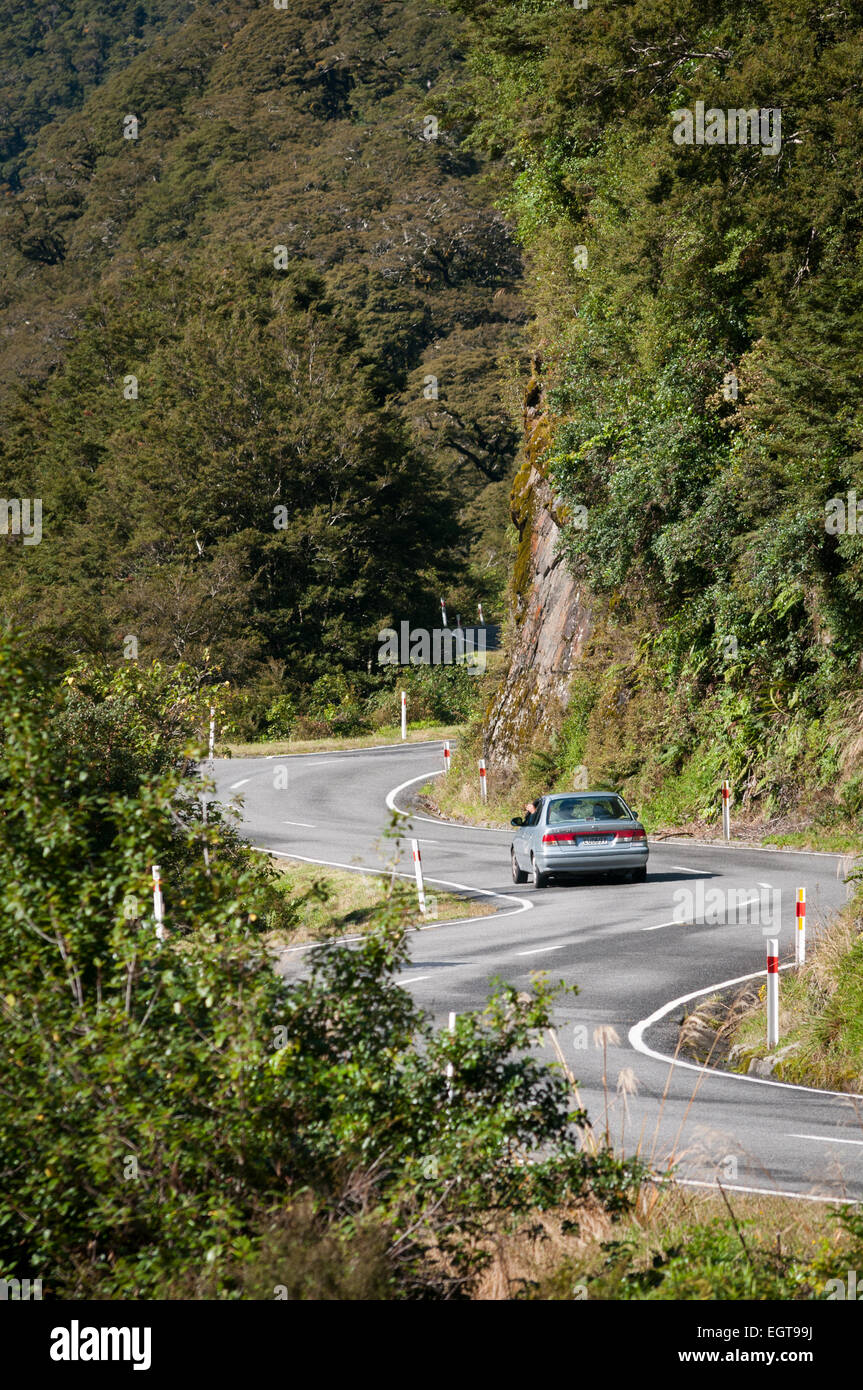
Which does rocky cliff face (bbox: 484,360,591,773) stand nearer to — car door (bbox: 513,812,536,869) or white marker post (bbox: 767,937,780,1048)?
car door (bbox: 513,812,536,869)

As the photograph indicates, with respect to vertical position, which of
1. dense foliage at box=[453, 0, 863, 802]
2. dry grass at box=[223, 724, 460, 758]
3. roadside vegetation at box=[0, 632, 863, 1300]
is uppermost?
dense foliage at box=[453, 0, 863, 802]

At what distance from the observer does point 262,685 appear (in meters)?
48.8

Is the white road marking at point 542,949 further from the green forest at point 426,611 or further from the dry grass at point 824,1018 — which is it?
the dry grass at point 824,1018

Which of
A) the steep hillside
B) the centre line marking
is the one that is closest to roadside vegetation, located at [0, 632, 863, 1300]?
the centre line marking

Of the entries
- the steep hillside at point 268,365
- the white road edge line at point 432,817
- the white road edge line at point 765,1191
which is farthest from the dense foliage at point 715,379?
the white road edge line at point 765,1191

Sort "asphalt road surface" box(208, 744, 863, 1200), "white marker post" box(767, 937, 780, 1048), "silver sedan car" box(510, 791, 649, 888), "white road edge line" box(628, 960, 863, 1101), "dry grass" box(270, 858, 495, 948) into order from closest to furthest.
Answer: "asphalt road surface" box(208, 744, 863, 1200), "white road edge line" box(628, 960, 863, 1101), "white marker post" box(767, 937, 780, 1048), "dry grass" box(270, 858, 495, 948), "silver sedan car" box(510, 791, 649, 888)

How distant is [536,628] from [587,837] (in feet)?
42.0

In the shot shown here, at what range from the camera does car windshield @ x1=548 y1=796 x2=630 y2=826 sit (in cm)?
2041

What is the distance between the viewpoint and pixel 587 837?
20.2 m

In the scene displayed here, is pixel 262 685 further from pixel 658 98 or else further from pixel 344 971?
pixel 344 971

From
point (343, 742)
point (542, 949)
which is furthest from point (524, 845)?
point (343, 742)
